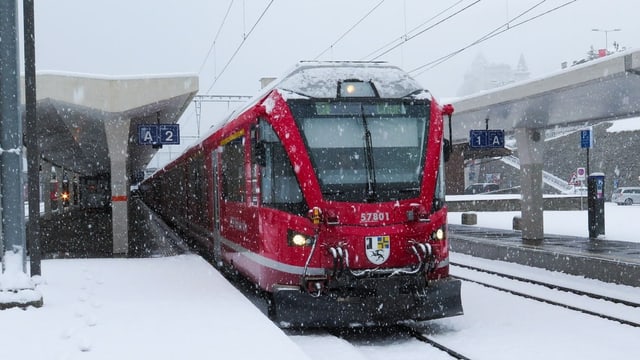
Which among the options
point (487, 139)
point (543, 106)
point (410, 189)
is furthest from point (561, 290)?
point (487, 139)

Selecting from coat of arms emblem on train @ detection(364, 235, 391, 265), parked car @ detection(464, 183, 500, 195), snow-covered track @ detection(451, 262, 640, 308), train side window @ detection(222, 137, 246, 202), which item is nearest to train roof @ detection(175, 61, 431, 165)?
train side window @ detection(222, 137, 246, 202)

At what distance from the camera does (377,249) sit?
332 inches

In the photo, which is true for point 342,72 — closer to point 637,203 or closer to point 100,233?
point 100,233

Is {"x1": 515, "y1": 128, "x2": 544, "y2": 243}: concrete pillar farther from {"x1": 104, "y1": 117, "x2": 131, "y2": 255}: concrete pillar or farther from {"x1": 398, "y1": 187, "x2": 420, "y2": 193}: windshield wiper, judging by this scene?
{"x1": 398, "y1": 187, "x2": 420, "y2": 193}: windshield wiper

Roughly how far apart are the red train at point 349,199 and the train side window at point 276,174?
12 mm

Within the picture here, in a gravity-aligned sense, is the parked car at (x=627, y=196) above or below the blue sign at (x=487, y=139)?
below

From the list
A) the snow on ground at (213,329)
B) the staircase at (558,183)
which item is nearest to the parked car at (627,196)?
the staircase at (558,183)

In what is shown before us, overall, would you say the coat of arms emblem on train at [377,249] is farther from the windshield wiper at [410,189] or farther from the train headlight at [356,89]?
the train headlight at [356,89]

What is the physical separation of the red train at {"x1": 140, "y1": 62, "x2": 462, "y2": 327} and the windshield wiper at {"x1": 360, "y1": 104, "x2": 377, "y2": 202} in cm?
1

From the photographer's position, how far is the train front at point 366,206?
823 cm

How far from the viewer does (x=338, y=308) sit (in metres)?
8.20

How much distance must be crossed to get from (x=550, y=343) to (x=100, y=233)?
71.0 ft

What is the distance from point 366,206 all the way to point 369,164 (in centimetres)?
56

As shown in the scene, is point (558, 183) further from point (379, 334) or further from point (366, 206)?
point (366, 206)
